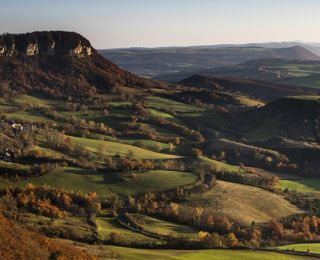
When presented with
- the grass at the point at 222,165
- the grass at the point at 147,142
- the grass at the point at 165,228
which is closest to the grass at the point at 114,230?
the grass at the point at 165,228

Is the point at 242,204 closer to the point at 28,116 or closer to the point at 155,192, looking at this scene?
the point at 155,192

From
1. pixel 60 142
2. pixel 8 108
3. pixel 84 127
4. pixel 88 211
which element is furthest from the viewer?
pixel 8 108

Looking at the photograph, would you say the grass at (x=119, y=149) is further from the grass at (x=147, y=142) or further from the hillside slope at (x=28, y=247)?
the hillside slope at (x=28, y=247)

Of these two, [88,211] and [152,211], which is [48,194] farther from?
[152,211]

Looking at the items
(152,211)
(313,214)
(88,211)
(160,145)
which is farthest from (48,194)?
(160,145)

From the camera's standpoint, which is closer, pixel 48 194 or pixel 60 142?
pixel 48 194

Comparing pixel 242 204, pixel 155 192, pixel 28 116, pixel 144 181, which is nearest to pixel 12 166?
pixel 144 181

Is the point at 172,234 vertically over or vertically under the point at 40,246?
under
